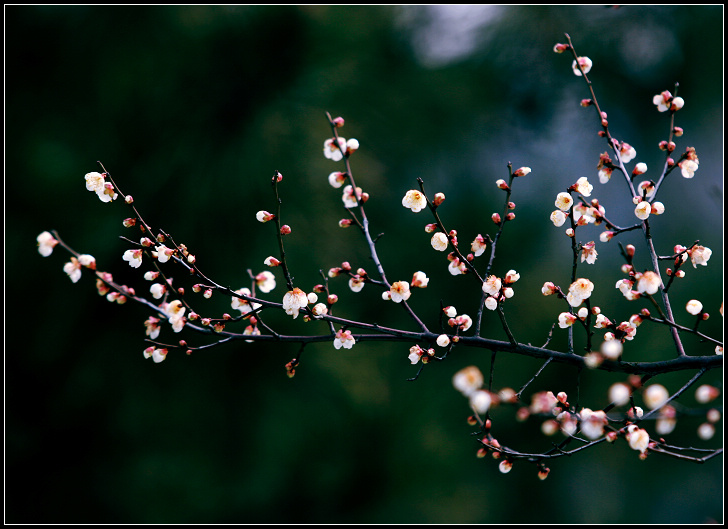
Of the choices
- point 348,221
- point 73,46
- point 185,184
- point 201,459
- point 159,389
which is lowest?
point 201,459

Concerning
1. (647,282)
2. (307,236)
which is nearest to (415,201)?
(647,282)

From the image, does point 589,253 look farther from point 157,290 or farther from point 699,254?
point 157,290

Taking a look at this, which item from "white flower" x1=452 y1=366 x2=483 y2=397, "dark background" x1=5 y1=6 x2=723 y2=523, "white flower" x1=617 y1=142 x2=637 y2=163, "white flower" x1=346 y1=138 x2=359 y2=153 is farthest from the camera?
"dark background" x1=5 y1=6 x2=723 y2=523

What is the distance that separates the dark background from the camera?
1653mm

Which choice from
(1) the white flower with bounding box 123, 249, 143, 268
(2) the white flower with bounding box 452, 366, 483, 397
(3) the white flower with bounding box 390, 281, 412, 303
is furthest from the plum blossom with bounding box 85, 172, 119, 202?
(2) the white flower with bounding box 452, 366, 483, 397

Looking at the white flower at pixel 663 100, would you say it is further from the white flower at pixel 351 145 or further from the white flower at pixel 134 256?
the white flower at pixel 134 256

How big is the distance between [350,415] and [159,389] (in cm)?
78

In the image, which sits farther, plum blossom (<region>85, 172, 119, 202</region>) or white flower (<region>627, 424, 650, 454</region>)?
plum blossom (<region>85, 172, 119, 202</region>)

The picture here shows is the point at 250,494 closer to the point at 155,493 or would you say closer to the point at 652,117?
the point at 155,493

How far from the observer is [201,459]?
5.52 feet

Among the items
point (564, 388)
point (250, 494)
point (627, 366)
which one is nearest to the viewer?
point (627, 366)

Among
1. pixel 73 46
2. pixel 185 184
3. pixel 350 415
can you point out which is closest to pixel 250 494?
pixel 350 415

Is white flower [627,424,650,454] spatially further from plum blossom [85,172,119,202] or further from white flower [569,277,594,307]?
plum blossom [85,172,119,202]

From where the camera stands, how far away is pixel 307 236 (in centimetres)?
175
